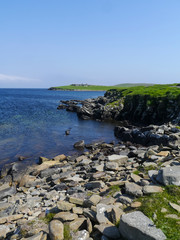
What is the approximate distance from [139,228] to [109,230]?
130cm

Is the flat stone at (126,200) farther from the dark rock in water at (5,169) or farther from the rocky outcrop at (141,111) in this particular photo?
the rocky outcrop at (141,111)

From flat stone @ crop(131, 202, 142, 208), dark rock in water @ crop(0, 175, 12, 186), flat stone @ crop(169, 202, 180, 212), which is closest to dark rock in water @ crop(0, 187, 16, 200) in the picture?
dark rock in water @ crop(0, 175, 12, 186)

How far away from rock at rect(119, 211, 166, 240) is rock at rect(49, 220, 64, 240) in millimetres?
2187

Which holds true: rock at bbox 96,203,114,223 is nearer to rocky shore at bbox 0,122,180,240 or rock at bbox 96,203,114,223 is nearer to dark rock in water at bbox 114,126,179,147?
rocky shore at bbox 0,122,180,240

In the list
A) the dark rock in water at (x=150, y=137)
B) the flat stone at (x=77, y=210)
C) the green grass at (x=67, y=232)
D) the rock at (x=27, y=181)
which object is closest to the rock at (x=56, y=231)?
the green grass at (x=67, y=232)

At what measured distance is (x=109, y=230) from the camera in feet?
22.1

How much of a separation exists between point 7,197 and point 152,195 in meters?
11.0

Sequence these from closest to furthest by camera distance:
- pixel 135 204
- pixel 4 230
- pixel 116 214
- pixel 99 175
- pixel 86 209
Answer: pixel 116 214, pixel 135 204, pixel 86 209, pixel 4 230, pixel 99 175

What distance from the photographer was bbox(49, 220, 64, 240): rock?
6.89 meters

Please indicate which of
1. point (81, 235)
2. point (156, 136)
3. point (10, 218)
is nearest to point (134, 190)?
point (81, 235)

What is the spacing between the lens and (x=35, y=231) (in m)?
7.69

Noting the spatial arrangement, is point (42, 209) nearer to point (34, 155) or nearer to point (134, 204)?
point (134, 204)

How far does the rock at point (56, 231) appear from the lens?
6889mm

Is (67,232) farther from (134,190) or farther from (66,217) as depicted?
(134,190)
